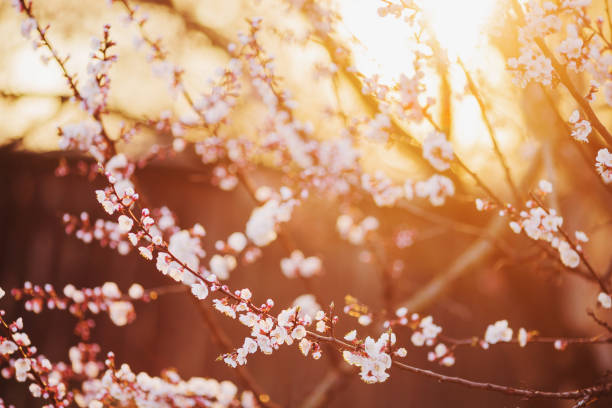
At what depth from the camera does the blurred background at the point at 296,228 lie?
329 cm

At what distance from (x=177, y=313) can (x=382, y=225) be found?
254 centimetres

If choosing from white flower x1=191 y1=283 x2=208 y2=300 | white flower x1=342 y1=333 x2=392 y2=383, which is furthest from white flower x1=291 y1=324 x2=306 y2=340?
white flower x1=191 y1=283 x2=208 y2=300

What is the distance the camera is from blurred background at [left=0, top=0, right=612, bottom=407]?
3.29m

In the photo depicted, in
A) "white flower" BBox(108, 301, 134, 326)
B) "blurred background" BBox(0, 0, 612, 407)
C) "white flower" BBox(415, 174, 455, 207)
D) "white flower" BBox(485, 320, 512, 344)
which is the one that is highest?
"blurred background" BBox(0, 0, 612, 407)

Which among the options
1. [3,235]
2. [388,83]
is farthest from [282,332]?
[3,235]

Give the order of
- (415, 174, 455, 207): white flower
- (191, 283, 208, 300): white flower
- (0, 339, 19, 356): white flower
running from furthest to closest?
(415, 174, 455, 207): white flower, (0, 339, 19, 356): white flower, (191, 283, 208, 300): white flower

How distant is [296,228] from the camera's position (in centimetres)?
506

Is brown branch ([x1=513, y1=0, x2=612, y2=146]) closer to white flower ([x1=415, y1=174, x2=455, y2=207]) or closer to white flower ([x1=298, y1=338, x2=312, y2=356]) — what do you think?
white flower ([x1=415, y1=174, x2=455, y2=207])

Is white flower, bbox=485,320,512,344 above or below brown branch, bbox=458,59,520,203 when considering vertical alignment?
below

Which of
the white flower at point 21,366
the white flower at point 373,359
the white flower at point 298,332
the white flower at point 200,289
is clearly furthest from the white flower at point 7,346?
the white flower at point 373,359

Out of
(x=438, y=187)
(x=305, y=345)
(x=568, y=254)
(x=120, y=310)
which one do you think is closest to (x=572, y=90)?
(x=568, y=254)

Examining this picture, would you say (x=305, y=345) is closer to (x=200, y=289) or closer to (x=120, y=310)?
(x=200, y=289)

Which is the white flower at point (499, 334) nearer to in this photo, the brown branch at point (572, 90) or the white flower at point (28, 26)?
the brown branch at point (572, 90)

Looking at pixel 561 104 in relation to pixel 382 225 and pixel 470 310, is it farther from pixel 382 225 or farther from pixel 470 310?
pixel 470 310
